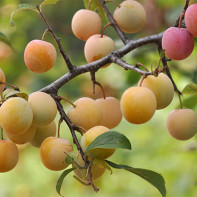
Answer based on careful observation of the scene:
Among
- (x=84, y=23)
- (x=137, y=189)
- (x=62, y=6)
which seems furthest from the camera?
(x=62, y=6)

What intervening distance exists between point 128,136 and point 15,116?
46.7 inches

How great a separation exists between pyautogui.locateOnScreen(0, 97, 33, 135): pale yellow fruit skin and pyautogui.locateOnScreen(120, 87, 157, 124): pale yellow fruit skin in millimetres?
164

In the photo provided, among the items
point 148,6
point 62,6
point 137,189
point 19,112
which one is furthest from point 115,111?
point 62,6

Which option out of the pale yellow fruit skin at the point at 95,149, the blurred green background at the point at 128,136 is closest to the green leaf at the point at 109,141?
the pale yellow fruit skin at the point at 95,149

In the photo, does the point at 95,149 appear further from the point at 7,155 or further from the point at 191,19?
the point at 191,19

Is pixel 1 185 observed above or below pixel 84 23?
below

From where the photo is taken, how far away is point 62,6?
4.09 meters

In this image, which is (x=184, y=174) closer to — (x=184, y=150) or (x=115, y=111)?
(x=184, y=150)

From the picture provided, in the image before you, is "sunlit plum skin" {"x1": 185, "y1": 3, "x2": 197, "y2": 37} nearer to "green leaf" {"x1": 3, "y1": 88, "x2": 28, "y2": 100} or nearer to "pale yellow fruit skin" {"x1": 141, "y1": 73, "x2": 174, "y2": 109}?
"pale yellow fruit skin" {"x1": 141, "y1": 73, "x2": 174, "y2": 109}

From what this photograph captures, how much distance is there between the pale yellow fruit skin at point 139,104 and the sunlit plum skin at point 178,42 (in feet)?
0.33

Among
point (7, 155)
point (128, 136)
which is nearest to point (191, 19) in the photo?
point (7, 155)

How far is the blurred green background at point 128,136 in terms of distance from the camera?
1.58 metres

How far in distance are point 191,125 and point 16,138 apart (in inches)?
13.8

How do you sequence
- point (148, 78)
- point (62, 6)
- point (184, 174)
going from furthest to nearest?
point (62, 6), point (184, 174), point (148, 78)
